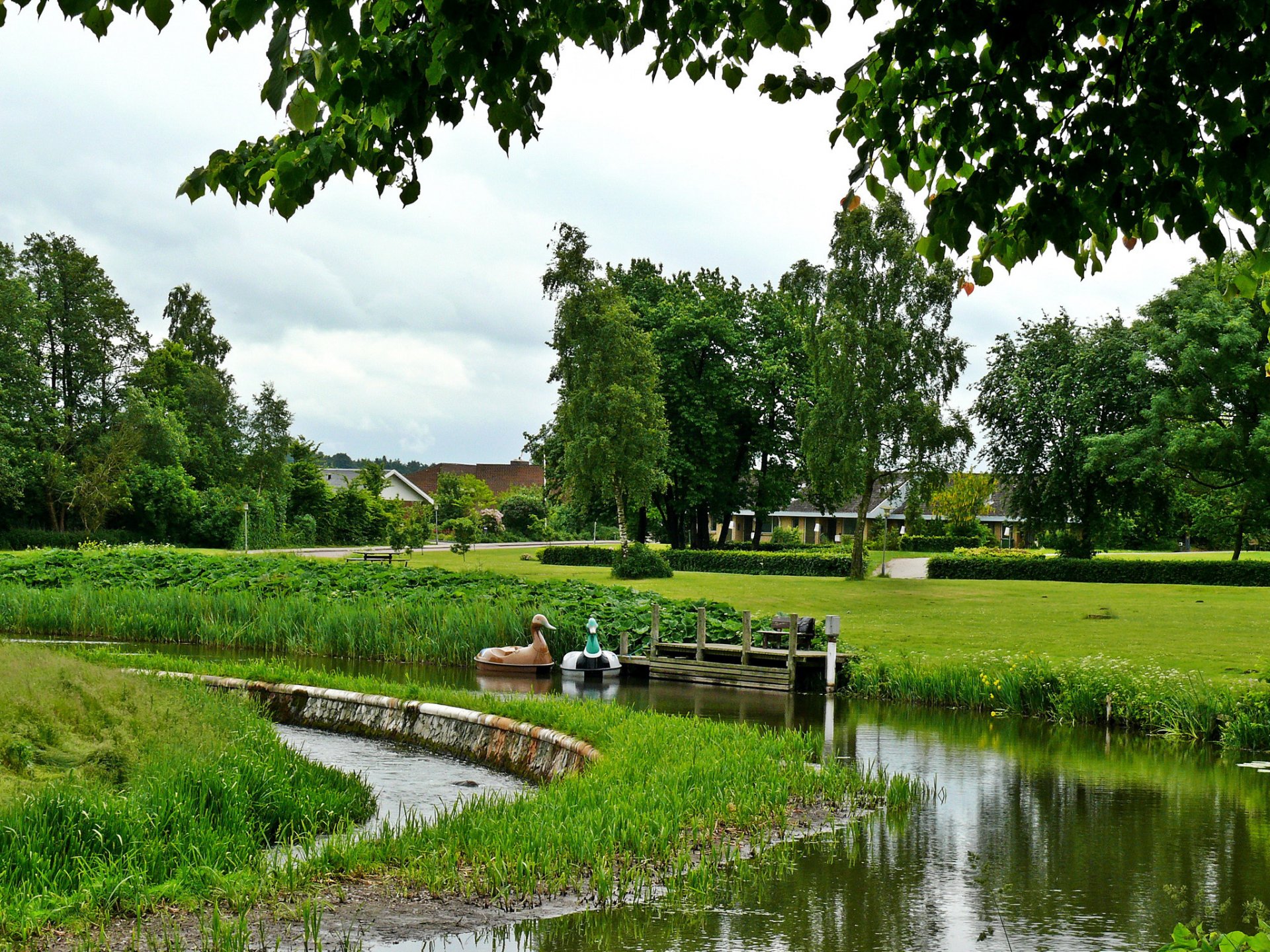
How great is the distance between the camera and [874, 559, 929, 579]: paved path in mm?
42562

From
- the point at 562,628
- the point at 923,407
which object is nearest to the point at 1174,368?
the point at 923,407

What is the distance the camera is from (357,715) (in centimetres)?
1281

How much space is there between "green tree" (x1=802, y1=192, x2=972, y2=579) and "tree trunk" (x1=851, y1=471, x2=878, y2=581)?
0.16 metres

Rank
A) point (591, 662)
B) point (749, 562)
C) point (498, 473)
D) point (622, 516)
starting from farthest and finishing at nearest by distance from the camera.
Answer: point (498, 473) < point (749, 562) < point (622, 516) < point (591, 662)

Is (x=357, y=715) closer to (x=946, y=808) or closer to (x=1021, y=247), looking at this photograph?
(x=946, y=808)

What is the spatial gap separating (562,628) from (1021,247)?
15211 millimetres

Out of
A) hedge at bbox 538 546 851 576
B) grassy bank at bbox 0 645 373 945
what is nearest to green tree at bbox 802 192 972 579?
hedge at bbox 538 546 851 576

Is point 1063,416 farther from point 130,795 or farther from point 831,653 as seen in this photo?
point 130,795

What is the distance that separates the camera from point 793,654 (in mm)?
17297

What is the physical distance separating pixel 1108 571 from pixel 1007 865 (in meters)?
35.8

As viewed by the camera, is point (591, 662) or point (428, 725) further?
point (591, 662)

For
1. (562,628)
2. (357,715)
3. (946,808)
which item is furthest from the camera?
(562,628)

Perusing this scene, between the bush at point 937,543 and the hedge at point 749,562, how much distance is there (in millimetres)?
15051

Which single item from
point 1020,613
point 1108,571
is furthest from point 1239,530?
point 1020,613
